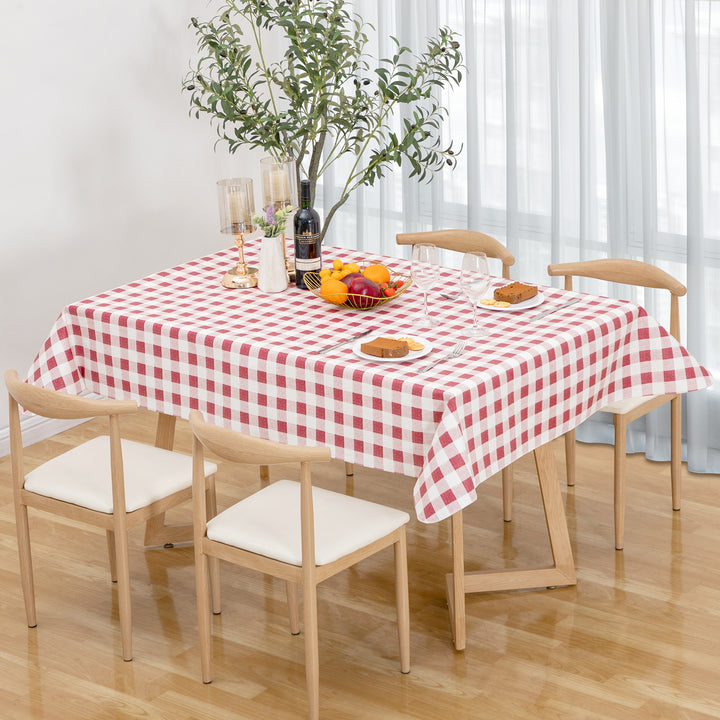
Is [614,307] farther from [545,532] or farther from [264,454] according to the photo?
[264,454]

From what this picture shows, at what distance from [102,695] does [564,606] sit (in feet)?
4.01

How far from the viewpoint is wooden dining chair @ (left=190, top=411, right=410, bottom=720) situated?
2.62 meters

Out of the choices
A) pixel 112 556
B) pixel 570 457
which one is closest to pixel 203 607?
pixel 112 556

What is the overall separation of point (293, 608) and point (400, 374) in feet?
2.32

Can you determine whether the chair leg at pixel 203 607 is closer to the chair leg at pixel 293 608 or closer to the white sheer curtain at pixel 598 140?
the chair leg at pixel 293 608

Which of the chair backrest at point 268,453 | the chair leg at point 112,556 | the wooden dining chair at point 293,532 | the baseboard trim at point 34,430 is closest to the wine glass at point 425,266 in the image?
the wooden dining chair at point 293,532

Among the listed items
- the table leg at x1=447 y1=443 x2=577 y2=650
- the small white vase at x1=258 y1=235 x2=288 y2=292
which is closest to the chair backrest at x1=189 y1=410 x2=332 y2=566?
the table leg at x1=447 y1=443 x2=577 y2=650

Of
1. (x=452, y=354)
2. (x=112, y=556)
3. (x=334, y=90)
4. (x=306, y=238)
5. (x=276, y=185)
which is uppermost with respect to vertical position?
(x=334, y=90)

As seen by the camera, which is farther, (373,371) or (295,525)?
(373,371)

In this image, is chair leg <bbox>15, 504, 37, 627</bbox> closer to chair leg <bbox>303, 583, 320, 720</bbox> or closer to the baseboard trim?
chair leg <bbox>303, 583, 320, 720</bbox>

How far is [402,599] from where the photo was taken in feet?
9.59

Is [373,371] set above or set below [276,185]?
below

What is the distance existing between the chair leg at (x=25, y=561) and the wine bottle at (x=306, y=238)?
103 cm

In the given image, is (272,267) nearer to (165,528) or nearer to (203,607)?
(165,528)
